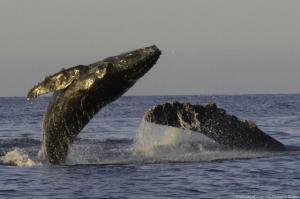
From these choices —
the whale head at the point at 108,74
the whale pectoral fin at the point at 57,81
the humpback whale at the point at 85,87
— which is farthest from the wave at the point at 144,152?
the whale pectoral fin at the point at 57,81

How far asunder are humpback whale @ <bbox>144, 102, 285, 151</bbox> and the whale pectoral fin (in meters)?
2.91

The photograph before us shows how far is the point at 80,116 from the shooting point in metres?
18.9

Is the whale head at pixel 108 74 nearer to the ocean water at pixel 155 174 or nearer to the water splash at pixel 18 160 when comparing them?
the ocean water at pixel 155 174

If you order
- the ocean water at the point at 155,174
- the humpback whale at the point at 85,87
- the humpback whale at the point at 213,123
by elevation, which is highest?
the humpback whale at the point at 85,87

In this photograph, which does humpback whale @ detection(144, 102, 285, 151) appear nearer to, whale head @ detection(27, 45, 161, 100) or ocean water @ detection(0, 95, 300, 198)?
ocean water @ detection(0, 95, 300, 198)

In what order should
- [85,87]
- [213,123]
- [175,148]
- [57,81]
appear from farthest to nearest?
[175,148]
[213,123]
[85,87]
[57,81]

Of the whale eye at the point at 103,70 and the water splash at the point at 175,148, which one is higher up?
the whale eye at the point at 103,70

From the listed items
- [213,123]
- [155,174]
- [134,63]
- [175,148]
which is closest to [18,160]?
[155,174]

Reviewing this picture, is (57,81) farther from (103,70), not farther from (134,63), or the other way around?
(134,63)

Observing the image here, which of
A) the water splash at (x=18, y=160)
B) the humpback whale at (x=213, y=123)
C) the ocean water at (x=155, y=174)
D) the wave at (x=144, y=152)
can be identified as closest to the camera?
the ocean water at (x=155, y=174)

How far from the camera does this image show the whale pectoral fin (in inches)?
700

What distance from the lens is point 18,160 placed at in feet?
71.1

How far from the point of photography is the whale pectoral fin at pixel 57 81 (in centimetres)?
1778

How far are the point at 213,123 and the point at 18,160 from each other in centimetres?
500
